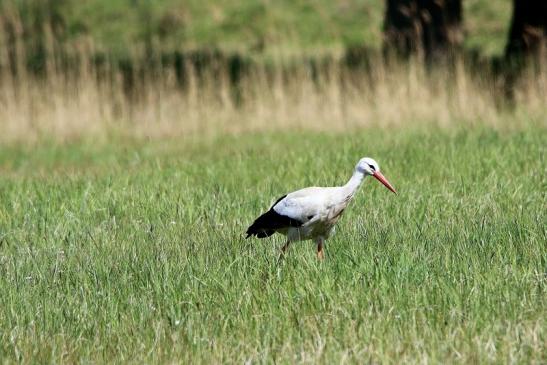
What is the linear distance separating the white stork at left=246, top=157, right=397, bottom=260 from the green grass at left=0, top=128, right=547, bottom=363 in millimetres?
120

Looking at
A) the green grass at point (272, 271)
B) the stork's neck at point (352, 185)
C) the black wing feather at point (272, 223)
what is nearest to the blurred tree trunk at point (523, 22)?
the green grass at point (272, 271)

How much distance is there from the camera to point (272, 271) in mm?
6133

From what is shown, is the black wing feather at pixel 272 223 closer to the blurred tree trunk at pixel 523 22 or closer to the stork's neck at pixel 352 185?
the stork's neck at pixel 352 185

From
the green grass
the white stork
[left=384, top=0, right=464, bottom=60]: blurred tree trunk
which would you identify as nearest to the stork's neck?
the white stork

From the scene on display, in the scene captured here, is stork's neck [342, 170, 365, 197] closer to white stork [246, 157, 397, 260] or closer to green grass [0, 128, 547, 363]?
white stork [246, 157, 397, 260]

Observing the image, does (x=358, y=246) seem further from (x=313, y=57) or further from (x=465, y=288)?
(x=313, y=57)

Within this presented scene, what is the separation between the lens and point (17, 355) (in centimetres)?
527

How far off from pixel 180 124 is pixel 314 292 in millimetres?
7663

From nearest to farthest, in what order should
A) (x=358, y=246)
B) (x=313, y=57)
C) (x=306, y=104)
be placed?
(x=358, y=246), (x=306, y=104), (x=313, y=57)

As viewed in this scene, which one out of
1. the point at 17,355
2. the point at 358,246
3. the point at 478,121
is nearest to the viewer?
the point at 17,355

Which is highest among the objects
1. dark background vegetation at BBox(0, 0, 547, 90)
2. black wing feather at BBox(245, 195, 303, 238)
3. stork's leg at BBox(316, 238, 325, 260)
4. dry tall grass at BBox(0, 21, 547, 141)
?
black wing feather at BBox(245, 195, 303, 238)

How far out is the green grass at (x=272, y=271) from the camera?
5.27m

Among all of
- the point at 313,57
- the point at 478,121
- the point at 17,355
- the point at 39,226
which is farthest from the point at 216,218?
the point at 313,57

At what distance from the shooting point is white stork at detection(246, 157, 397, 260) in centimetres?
660
